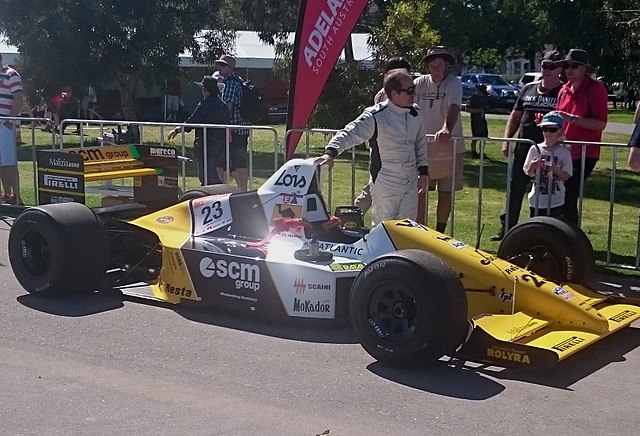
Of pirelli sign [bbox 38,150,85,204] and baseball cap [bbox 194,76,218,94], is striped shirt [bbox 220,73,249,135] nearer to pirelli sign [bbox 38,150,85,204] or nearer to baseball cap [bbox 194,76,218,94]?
baseball cap [bbox 194,76,218,94]

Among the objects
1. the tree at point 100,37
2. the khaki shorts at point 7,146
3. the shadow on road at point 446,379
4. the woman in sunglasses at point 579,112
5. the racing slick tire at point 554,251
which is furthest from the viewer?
the tree at point 100,37

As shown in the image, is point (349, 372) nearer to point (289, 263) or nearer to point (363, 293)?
point (363, 293)

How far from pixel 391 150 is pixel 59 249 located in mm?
2578

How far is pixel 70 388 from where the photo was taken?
537 cm

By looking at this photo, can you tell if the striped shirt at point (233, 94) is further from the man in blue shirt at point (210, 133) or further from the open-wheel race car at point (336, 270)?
the open-wheel race car at point (336, 270)

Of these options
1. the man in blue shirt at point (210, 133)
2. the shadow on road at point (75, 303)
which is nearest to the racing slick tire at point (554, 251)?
the shadow on road at point (75, 303)

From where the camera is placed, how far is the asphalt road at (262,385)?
15.9 feet

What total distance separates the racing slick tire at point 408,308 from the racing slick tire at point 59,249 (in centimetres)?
228

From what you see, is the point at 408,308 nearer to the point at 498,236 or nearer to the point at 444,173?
the point at 444,173

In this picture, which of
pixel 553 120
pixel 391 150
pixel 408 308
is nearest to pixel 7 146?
pixel 391 150

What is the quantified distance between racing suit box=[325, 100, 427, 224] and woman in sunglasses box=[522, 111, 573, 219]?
1242 mm

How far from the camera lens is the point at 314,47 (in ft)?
30.0

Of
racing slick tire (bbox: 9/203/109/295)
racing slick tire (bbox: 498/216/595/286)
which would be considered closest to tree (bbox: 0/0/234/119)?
racing slick tire (bbox: 9/203/109/295)

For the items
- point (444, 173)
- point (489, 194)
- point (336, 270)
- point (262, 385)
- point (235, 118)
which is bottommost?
point (262, 385)
